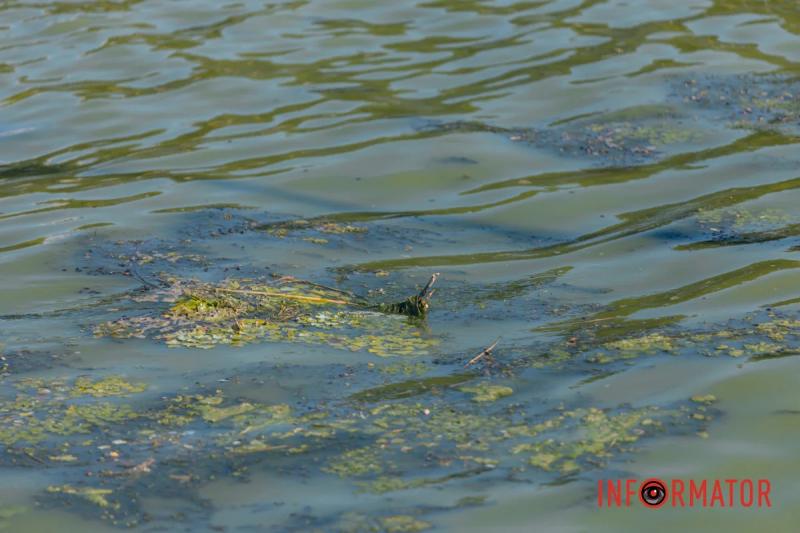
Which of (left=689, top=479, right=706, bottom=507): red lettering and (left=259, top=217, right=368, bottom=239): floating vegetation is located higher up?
(left=259, top=217, right=368, bottom=239): floating vegetation

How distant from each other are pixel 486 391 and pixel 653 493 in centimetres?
98

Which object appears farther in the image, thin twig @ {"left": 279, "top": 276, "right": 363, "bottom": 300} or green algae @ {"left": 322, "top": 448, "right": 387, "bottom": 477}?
thin twig @ {"left": 279, "top": 276, "right": 363, "bottom": 300}

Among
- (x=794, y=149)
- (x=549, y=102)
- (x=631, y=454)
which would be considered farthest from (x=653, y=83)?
(x=631, y=454)

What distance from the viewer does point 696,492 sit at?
4.18 metres

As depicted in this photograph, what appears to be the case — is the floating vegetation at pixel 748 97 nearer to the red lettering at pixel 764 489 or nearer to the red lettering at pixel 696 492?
the red lettering at pixel 764 489

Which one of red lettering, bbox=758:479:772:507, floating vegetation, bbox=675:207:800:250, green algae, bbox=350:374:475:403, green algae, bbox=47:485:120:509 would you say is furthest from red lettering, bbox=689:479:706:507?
floating vegetation, bbox=675:207:800:250

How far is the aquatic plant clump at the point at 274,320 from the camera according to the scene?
5.50 meters

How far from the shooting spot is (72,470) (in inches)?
173

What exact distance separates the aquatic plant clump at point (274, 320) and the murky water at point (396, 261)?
0.07ft

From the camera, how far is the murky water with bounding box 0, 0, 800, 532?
14.2 ft

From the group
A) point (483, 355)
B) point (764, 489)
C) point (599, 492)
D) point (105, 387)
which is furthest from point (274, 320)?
point (764, 489)

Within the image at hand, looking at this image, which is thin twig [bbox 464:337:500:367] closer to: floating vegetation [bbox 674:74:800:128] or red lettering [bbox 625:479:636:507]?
red lettering [bbox 625:479:636:507]

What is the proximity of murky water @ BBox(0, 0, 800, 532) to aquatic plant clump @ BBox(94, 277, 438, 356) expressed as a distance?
21mm

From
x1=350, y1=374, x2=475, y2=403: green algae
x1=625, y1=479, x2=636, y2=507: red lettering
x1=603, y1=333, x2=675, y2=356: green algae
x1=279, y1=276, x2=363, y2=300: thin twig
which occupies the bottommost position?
x1=625, y1=479, x2=636, y2=507: red lettering
